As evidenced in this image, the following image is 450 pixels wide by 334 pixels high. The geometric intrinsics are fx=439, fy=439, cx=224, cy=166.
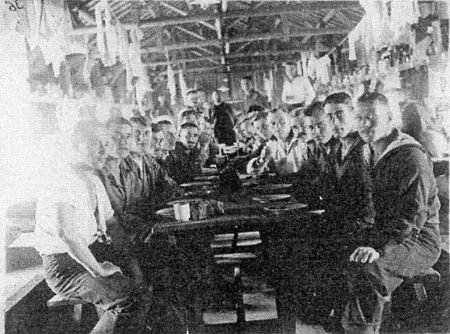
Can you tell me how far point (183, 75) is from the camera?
2402 millimetres

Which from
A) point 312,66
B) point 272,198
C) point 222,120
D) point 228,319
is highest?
point 312,66

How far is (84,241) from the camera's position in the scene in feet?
7.25

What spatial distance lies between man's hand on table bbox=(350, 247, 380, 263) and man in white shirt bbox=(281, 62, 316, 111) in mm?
831

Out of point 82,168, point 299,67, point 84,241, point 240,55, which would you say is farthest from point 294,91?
point 84,241

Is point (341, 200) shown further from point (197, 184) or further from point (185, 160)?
point (185, 160)

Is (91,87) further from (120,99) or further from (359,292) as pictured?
(359,292)

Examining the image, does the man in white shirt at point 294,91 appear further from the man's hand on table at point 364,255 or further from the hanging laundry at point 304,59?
the man's hand on table at point 364,255

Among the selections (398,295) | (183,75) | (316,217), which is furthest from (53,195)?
(398,295)

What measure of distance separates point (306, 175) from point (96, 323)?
4.46 feet

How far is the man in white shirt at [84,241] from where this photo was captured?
2176 mm

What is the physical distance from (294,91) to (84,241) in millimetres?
1376

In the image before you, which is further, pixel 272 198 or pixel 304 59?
pixel 304 59

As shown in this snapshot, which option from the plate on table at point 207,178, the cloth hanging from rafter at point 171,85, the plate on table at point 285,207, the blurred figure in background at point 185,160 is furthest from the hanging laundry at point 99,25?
the plate on table at point 285,207

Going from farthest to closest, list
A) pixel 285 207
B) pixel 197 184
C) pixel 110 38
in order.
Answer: pixel 197 184 < pixel 110 38 < pixel 285 207
